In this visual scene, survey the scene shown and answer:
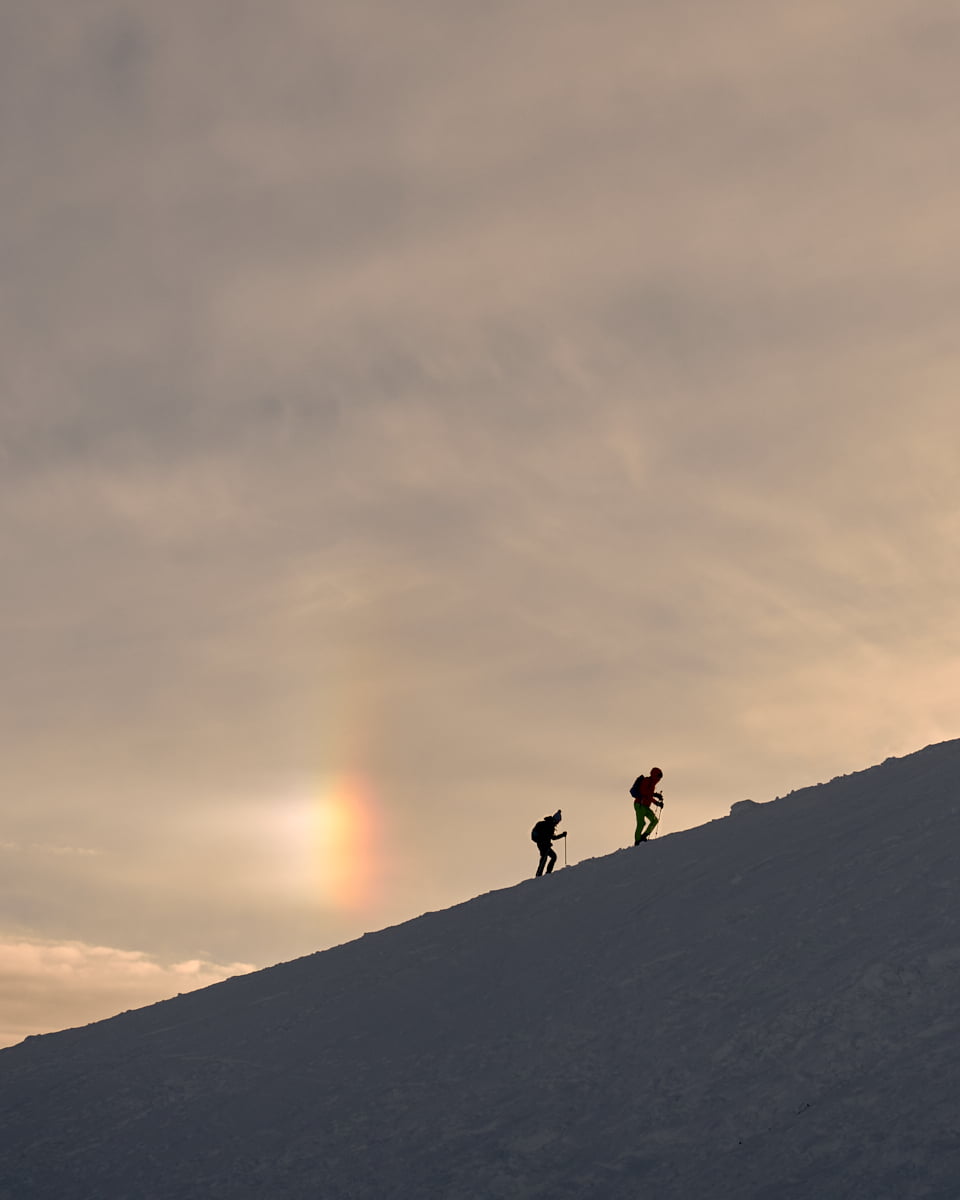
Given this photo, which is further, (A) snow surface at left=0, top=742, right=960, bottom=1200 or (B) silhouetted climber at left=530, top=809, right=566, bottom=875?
(B) silhouetted climber at left=530, top=809, right=566, bottom=875

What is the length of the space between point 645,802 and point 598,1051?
38.2ft

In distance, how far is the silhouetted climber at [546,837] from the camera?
29969 millimetres

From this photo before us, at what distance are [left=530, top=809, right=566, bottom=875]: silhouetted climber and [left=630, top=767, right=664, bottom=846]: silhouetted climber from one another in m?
2.17

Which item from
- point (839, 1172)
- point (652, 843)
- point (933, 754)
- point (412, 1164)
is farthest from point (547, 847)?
point (839, 1172)

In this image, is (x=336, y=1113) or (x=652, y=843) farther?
(x=652, y=843)

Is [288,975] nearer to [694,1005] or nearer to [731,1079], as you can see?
[694,1005]

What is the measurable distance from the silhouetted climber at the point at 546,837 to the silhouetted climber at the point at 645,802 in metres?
2.17

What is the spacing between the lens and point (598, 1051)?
57.9ft

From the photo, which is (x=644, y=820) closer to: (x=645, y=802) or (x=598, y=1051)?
(x=645, y=802)

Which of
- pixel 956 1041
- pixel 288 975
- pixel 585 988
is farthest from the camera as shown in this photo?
pixel 288 975

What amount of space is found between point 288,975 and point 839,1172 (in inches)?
598

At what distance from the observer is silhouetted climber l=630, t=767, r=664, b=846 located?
2897cm

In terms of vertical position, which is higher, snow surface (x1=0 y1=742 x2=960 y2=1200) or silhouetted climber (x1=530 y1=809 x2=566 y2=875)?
silhouetted climber (x1=530 y1=809 x2=566 y2=875)

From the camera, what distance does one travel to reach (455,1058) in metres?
18.9
